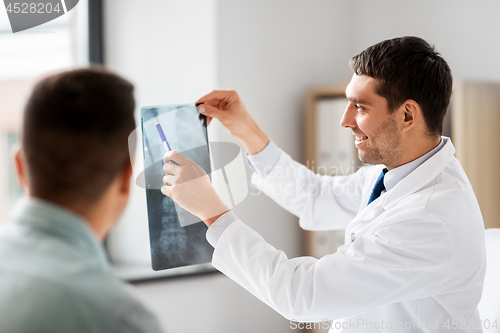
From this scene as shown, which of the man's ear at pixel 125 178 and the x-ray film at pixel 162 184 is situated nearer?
the man's ear at pixel 125 178

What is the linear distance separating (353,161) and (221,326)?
111 centimetres

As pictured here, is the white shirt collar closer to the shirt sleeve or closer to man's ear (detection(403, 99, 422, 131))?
man's ear (detection(403, 99, 422, 131))

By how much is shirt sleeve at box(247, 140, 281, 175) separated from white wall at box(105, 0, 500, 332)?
70 centimetres

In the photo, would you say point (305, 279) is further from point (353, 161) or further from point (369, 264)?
point (353, 161)

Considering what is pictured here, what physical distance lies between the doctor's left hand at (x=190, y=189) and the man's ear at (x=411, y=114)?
0.54 meters

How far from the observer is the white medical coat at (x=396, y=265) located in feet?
3.25

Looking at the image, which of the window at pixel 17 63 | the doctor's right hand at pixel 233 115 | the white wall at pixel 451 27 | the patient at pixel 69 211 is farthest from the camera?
the white wall at pixel 451 27

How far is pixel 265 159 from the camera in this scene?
58.0 inches

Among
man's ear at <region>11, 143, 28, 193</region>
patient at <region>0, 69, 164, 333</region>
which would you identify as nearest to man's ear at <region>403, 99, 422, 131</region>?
patient at <region>0, 69, 164, 333</region>

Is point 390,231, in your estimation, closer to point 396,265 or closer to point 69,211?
point 396,265

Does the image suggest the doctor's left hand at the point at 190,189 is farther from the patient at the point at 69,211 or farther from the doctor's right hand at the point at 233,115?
the patient at the point at 69,211

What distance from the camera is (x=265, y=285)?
103 centimetres

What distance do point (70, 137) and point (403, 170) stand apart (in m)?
0.93

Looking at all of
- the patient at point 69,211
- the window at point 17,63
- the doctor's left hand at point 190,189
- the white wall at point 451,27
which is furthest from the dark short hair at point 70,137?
the white wall at point 451,27
